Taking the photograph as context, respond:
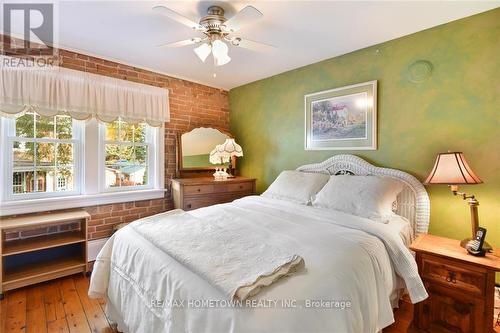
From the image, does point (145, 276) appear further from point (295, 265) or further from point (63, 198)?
point (63, 198)

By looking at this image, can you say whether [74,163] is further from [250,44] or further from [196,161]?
[250,44]

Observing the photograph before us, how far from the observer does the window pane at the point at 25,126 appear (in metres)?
2.56

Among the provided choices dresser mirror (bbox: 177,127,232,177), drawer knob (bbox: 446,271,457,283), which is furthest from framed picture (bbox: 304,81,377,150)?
dresser mirror (bbox: 177,127,232,177)

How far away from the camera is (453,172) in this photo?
180 cm

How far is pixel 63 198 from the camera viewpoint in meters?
2.69

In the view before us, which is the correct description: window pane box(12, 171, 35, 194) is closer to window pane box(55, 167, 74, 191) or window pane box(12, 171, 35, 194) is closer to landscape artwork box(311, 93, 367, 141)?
window pane box(55, 167, 74, 191)

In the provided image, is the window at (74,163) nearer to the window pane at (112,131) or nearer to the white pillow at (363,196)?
the window pane at (112,131)

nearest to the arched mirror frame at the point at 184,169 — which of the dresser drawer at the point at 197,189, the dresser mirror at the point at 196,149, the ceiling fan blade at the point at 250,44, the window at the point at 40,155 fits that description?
the dresser mirror at the point at 196,149

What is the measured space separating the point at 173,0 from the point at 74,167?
83.8 inches

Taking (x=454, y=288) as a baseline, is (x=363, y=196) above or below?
above

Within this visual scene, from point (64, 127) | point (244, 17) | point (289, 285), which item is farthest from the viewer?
point (64, 127)

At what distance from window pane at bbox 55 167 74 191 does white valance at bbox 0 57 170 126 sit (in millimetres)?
615

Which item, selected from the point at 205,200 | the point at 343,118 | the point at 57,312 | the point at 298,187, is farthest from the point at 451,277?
the point at 57,312

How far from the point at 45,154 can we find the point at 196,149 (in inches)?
68.6
